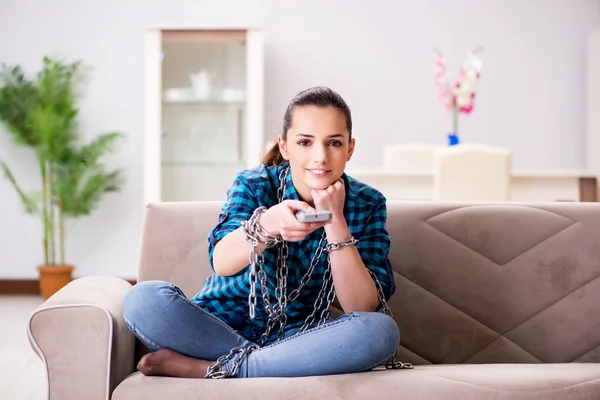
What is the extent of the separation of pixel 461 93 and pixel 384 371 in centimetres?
327

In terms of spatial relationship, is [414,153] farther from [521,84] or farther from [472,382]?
[472,382]

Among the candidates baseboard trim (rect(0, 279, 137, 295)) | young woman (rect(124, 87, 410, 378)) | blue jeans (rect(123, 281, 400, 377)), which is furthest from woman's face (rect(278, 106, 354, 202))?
baseboard trim (rect(0, 279, 137, 295))

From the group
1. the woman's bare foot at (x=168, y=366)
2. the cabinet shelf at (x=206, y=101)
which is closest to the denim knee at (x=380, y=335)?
the woman's bare foot at (x=168, y=366)

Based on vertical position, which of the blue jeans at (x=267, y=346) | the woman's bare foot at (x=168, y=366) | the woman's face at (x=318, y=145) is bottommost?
the woman's bare foot at (x=168, y=366)

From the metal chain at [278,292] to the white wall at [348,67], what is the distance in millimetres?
3971

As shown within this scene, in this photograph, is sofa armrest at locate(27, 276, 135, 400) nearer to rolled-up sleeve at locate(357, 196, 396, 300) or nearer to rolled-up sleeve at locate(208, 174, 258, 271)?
rolled-up sleeve at locate(208, 174, 258, 271)

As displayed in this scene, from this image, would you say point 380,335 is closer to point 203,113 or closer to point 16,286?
point 203,113

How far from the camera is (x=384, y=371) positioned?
163 centimetres

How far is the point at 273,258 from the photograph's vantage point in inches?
70.3

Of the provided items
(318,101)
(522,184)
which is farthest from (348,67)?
(318,101)

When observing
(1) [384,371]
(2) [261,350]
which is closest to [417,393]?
(1) [384,371]

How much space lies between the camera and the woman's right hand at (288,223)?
1.56m

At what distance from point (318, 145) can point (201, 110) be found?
149 inches

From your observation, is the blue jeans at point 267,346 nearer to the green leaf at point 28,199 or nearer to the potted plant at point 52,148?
the potted plant at point 52,148
